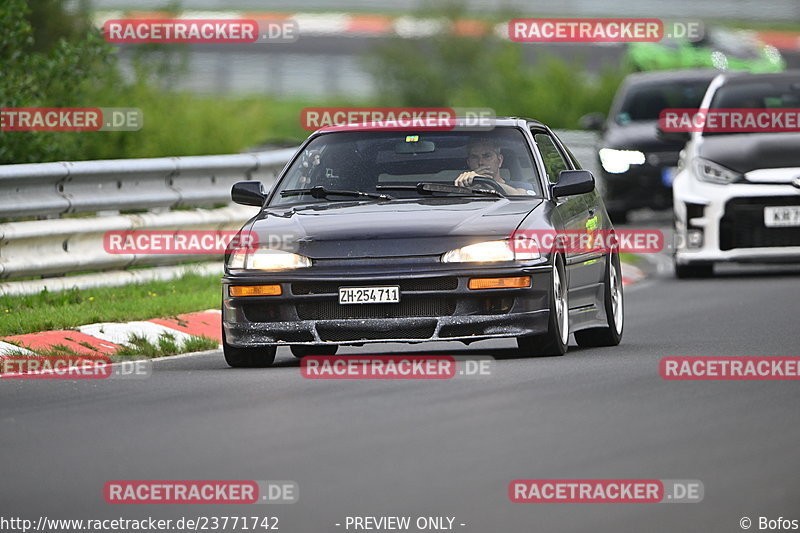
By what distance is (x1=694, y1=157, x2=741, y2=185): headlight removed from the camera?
59.2ft

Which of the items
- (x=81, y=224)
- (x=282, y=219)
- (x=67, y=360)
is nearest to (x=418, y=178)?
(x=282, y=219)

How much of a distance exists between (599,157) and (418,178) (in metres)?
13.8

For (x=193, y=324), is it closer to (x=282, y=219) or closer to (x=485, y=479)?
(x=282, y=219)

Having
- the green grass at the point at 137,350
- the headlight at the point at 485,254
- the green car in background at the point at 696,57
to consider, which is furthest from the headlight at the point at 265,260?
the green car in background at the point at 696,57

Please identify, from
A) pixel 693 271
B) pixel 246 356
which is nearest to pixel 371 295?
pixel 246 356

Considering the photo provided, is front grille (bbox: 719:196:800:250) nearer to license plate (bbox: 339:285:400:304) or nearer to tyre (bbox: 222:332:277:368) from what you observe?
tyre (bbox: 222:332:277:368)

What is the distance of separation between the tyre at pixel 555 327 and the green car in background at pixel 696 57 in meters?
23.2

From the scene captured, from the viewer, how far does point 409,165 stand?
1190 cm

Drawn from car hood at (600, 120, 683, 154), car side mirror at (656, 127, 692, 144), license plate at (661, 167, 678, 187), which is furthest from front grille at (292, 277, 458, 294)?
license plate at (661, 167, 678, 187)

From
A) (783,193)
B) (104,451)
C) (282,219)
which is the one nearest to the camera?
(104,451)

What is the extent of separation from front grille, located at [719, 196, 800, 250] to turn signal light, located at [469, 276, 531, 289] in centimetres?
743

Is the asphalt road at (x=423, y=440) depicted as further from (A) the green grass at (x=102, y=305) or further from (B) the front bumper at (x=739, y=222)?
(B) the front bumper at (x=739, y=222)

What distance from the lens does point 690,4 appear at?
186 feet

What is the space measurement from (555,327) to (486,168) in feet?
4.19
